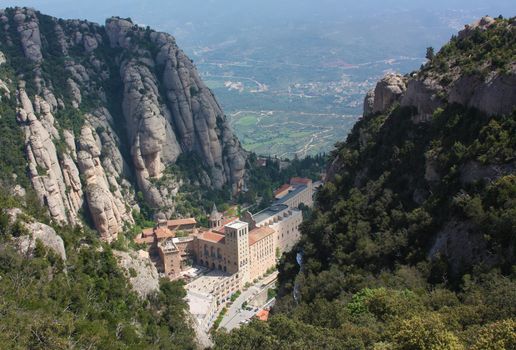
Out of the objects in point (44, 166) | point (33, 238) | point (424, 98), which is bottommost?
point (44, 166)

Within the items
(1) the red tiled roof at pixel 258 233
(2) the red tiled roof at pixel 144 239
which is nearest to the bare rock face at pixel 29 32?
(2) the red tiled roof at pixel 144 239

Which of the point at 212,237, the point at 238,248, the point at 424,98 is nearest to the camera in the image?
the point at 424,98

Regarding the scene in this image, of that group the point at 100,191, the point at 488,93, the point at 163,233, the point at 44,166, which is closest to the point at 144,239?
the point at 163,233

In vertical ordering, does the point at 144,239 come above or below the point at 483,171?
below

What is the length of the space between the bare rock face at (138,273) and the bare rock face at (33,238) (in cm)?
510

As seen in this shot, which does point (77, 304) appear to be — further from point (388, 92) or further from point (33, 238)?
point (388, 92)

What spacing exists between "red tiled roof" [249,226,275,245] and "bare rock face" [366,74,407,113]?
940 inches

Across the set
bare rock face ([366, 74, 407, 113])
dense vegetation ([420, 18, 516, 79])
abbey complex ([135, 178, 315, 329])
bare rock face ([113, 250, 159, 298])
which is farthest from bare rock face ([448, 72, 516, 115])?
abbey complex ([135, 178, 315, 329])

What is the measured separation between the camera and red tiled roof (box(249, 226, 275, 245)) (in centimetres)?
7106

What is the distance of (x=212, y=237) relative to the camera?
234 ft

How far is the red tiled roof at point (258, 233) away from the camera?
233ft

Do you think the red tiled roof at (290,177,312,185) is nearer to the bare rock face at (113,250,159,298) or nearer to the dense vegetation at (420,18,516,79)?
the dense vegetation at (420,18,516,79)

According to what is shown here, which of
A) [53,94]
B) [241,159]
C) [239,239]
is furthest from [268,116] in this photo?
[239,239]

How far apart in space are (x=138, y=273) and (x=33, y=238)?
8627 mm
